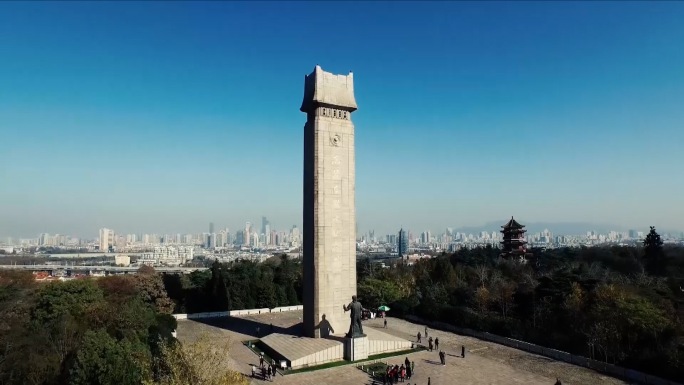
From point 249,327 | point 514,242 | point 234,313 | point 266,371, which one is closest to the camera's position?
point 266,371

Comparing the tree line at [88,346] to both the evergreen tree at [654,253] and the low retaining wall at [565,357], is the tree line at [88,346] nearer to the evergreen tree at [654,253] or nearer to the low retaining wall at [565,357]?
the low retaining wall at [565,357]

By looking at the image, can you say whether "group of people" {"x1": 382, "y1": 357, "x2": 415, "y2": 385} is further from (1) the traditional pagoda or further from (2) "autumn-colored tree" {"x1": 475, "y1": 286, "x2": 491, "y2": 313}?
(1) the traditional pagoda

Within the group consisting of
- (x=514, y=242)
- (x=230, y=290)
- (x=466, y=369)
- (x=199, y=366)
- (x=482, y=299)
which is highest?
(x=514, y=242)

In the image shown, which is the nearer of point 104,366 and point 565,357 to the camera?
point 104,366

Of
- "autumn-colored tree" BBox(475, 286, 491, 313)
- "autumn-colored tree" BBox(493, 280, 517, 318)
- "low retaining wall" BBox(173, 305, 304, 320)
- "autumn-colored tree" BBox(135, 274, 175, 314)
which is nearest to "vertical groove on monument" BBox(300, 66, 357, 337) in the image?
"autumn-colored tree" BBox(475, 286, 491, 313)

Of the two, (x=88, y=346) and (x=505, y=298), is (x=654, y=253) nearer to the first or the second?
(x=505, y=298)

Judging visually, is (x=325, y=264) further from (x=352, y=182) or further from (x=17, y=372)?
(x=17, y=372)

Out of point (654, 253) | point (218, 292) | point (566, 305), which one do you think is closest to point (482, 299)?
point (566, 305)

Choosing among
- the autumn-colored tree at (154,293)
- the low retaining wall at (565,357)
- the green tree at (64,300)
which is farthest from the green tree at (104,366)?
the low retaining wall at (565,357)

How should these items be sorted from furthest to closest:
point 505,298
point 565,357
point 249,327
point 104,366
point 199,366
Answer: point 505,298 < point 249,327 < point 565,357 < point 104,366 < point 199,366
